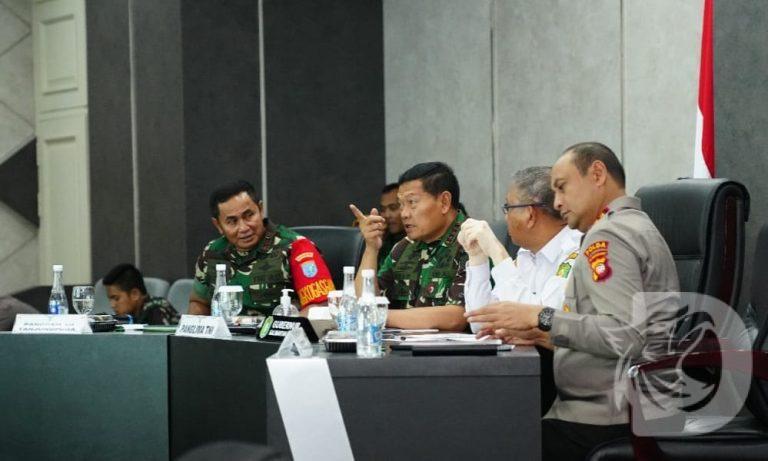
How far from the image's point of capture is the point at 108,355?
125 inches

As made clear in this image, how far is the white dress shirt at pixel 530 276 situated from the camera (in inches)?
113

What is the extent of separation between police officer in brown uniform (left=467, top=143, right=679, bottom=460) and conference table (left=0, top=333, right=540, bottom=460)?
11 cm

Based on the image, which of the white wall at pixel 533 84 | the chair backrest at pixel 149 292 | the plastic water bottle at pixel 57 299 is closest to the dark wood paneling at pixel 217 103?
the chair backrest at pixel 149 292

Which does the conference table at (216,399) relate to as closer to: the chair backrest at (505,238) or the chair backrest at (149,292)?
the chair backrest at (505,238)

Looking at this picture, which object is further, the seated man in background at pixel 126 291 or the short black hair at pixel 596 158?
the seated man in background at pixel 126 291

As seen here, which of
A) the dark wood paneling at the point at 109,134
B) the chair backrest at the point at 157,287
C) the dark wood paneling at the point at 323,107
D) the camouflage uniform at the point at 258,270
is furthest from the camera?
the dark wood paneling at the point at 109,134

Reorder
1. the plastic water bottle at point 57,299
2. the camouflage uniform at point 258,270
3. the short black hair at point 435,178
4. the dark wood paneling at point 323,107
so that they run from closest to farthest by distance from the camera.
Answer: the short black hair at point 435,178 < the plastic water bottle at point 57,299 < the camouflage uniform at point 258,270 < the dark wood paneling at point 323,107

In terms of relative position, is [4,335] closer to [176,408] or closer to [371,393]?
[176,408]

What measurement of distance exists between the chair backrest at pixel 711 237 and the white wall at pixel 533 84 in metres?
2.01

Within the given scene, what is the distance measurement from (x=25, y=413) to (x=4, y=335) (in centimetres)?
26

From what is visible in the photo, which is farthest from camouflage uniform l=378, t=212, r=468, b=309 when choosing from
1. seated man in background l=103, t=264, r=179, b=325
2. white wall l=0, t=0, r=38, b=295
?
white wall l=0, t=0, r=38, b=295

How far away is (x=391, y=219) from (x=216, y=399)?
7.30 feet

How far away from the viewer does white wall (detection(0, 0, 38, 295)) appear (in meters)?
6.97

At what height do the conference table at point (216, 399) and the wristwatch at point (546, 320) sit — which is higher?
the wristwatch at point (546, 320)
